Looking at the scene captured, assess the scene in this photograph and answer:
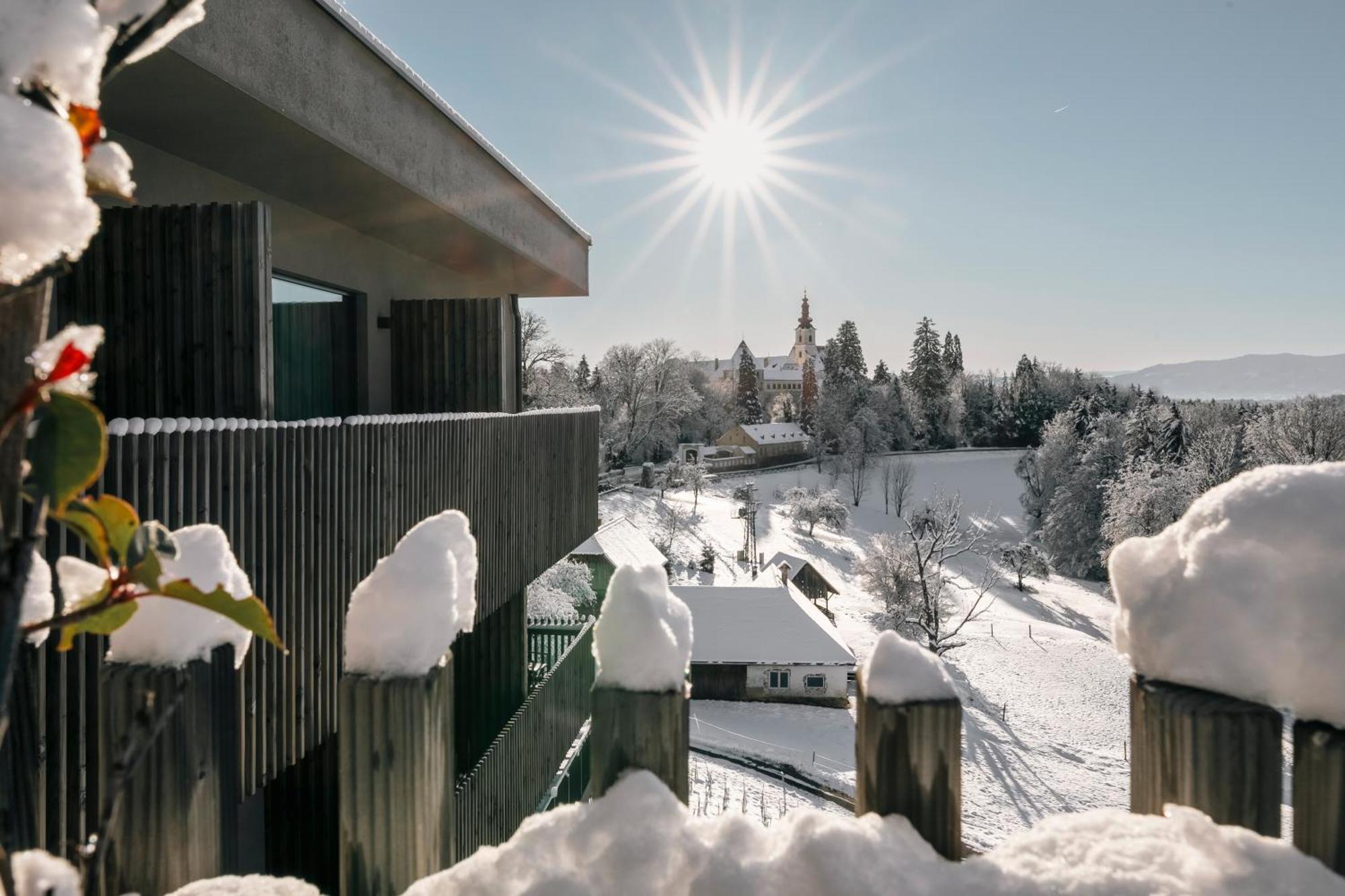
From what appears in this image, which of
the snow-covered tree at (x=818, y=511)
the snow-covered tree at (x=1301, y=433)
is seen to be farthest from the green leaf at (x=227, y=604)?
the snow-covered tree at (x=818, y=511)

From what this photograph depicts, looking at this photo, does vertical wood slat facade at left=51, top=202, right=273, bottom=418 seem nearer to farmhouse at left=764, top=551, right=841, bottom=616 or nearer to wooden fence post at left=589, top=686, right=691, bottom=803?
wooden fence post at left=589, top=686, right=691, bottom=803

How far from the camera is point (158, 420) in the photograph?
2656 mm

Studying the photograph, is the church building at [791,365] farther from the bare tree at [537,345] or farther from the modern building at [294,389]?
the modern building at [294,389]

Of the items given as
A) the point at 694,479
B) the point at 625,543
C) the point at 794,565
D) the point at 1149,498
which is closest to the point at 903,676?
the point at 794,565

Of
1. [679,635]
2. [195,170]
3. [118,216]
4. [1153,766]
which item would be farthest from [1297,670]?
[195,170]

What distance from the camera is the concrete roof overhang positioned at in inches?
134

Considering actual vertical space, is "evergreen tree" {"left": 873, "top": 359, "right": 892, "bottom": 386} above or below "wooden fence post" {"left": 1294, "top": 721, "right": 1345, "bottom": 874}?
above

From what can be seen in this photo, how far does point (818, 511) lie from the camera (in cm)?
4600

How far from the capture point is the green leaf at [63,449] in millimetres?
515

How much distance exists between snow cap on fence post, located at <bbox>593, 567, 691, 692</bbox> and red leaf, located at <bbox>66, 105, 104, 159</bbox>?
A: 0.79 meters

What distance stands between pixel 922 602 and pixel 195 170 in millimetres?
30392

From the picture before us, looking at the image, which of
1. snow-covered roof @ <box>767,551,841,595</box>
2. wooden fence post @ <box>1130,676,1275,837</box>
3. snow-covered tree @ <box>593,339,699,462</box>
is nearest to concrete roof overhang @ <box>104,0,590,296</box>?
wooden fence post @ <box>1130,676,1275,837</box>

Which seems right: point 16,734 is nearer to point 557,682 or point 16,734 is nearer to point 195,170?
point 195,170

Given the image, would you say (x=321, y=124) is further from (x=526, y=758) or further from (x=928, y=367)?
(x=928, y=367)
